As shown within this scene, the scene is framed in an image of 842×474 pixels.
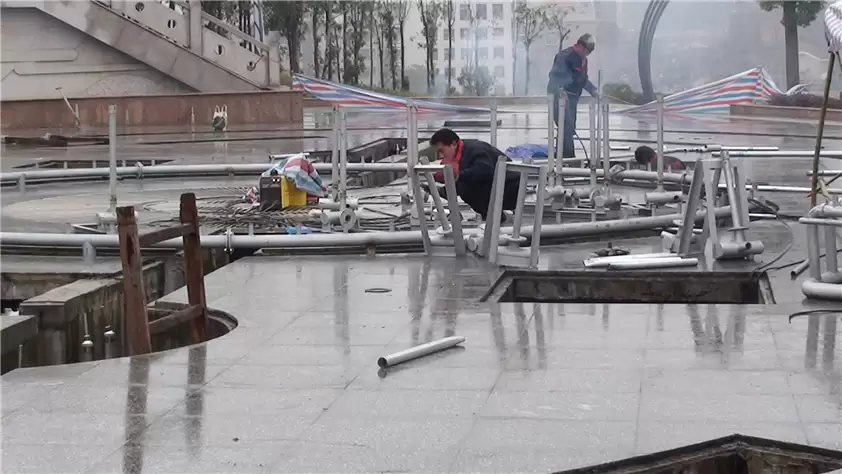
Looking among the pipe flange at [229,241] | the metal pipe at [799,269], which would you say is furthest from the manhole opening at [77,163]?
the metal pipe at [799,269]

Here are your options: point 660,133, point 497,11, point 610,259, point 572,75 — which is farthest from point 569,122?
point 497,11

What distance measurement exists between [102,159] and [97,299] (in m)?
12.5

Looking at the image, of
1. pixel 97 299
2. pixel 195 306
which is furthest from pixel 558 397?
pixel 97 299

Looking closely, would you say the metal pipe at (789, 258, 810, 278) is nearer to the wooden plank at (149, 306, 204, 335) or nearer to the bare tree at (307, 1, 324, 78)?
the wooden plank at (149, 306, 204, 335)

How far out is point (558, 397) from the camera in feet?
19.6

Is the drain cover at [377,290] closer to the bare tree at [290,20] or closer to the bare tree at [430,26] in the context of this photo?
the bare tree at [430,26]

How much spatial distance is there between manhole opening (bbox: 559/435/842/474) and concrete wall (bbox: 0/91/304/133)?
93.6ft

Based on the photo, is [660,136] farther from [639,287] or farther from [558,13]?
[558,13]

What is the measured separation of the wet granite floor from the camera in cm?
517

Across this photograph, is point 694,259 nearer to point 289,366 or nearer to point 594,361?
point 594,361

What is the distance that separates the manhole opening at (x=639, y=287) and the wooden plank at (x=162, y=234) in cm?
247

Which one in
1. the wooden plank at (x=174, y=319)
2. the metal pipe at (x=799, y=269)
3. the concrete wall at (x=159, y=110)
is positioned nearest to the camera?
the wooden plank at (x=174, y=319)

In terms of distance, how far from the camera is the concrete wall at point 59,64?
120ft

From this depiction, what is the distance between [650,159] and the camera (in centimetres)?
1617
